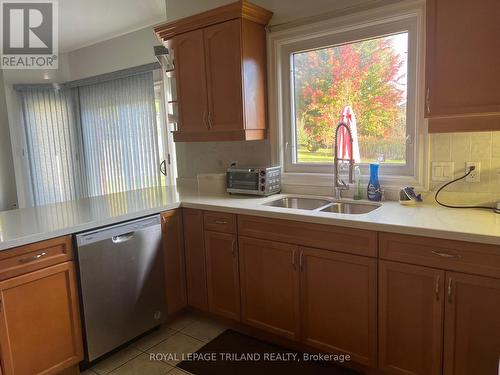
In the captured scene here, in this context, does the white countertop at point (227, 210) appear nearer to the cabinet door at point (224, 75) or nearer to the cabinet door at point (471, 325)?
the cabinet door at point (471, 325)

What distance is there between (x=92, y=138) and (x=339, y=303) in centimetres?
409

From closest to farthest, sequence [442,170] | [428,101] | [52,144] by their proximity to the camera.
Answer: [428,101]
[442,170]
[52,144]

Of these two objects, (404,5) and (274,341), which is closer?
(404,5)

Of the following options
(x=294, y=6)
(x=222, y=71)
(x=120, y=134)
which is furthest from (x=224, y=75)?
(x=120, y=134)

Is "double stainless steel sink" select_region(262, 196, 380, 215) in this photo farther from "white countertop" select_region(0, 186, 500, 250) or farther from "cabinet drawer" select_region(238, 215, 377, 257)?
"cabinet drawer" select_region(238, 215, 377, 257)

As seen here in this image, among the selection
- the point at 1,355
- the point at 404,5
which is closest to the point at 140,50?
the point at 404,5

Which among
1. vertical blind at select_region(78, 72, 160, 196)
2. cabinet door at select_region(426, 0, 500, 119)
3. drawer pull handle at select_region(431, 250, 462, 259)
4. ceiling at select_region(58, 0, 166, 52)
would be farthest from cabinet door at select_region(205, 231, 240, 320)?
ceiling at select_region(58, 0, 166, 52)

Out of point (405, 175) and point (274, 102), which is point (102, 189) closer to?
point (274, 102)

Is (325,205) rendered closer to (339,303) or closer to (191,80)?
(339,303)

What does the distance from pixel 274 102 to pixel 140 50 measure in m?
2.14

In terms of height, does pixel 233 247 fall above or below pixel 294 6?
below

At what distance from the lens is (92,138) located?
16.2 ft

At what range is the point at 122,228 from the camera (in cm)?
220

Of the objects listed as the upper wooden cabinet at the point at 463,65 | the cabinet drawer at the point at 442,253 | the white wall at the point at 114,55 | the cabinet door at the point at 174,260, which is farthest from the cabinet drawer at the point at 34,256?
the white wall at the point at 114,55
